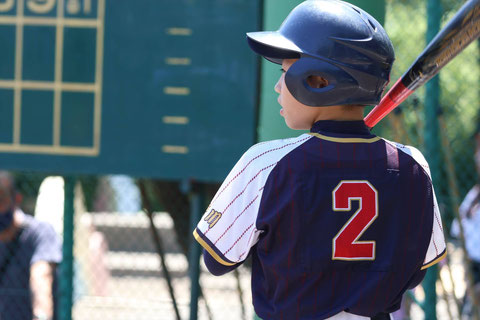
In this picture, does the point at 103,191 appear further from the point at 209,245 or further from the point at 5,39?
the point at 209,245

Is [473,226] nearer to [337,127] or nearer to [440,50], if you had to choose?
[440,50]

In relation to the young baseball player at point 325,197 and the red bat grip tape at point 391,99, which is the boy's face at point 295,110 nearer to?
the young baseball player at point 325,197

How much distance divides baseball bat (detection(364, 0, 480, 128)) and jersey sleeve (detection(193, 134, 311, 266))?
0.42 meters

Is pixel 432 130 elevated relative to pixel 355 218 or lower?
lower

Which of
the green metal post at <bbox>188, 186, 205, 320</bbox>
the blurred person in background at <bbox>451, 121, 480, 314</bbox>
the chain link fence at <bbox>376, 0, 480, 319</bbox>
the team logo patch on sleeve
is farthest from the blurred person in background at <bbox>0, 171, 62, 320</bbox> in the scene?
the blurred person in background at <bbox>451, 121, 480, 314</bbox>

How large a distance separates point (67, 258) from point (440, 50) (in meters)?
2.78

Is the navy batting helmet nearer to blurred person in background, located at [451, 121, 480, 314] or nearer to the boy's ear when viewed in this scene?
the boy's ear

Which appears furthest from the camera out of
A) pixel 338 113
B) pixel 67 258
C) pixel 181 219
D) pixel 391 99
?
pixel 181 219

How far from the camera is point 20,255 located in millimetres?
4086

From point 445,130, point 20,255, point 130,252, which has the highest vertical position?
point 445,130

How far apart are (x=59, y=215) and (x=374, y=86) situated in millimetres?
3509

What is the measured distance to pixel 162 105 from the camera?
12.1 feet

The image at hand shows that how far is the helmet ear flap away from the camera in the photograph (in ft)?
5.33

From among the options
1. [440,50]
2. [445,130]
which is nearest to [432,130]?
[445,130]
